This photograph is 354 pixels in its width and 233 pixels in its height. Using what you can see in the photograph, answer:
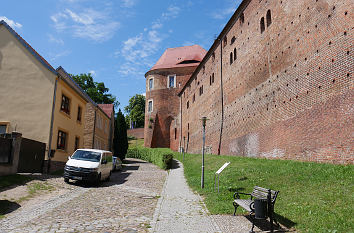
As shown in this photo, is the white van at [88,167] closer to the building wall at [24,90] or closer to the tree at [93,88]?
the building wall at [24,90]

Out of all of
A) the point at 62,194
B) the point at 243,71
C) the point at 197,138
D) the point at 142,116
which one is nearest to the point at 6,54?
the point at 62,194

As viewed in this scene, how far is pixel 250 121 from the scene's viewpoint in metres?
19.1

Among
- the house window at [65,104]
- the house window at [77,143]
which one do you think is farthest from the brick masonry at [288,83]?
the house window at [65,104]

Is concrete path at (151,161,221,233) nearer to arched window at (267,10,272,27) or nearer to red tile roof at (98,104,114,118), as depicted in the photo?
arched window at (267,10,272,27)

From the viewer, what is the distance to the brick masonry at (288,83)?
35.9ft

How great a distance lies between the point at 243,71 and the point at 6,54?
53.2 feet

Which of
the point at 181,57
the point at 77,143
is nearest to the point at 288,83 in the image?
the point at 77,143

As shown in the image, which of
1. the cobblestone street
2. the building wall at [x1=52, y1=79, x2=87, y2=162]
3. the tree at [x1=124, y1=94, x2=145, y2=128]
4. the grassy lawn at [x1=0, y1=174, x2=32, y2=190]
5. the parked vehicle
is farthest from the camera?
the tree at [x1=124, y1=94, x2=145, y2=128]

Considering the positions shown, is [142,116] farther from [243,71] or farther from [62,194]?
[62,194]

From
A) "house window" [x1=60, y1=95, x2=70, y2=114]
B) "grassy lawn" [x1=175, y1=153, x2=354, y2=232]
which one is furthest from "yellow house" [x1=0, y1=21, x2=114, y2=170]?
A: "grassy lawn" [x1=175, y1=153, x2=354, y2=232]

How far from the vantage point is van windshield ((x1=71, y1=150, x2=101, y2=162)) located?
1426cm

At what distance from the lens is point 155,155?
30953 mm

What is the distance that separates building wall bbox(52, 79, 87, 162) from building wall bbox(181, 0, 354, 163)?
12.1 m

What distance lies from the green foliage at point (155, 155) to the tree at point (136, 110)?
30.3 metres
